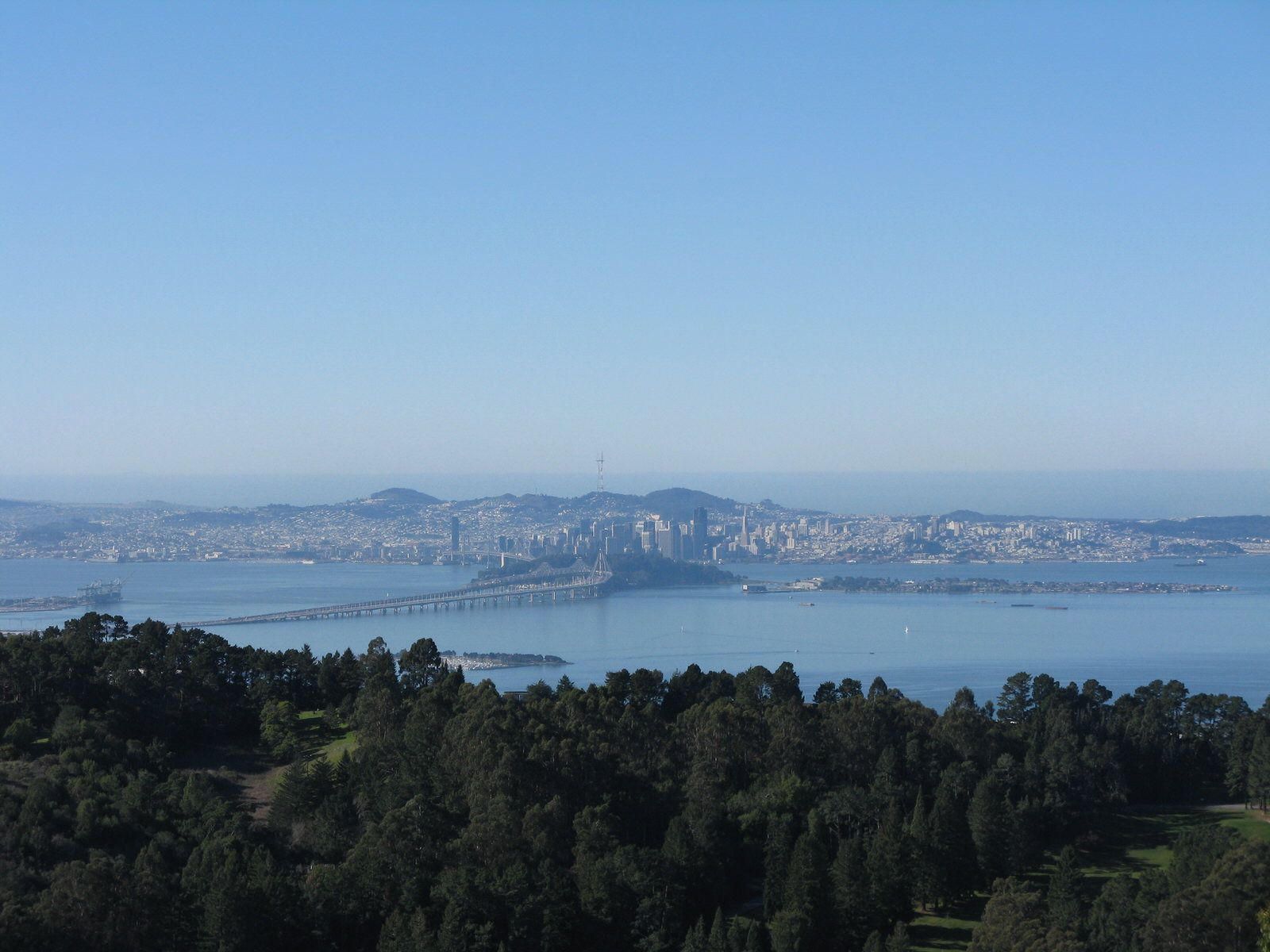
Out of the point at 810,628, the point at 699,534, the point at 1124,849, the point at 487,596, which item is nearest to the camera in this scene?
the point at 1124,849

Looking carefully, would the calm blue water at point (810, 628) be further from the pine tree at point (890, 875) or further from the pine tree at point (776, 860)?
the pine tree at point (890, 875)

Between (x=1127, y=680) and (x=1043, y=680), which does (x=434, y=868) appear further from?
(x=1127, y=680)

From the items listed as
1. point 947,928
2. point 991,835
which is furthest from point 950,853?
point 947,928

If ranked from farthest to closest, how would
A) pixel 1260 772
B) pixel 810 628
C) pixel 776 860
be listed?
pixel 810 628 < pixel 1260 772 < pixel 776 860

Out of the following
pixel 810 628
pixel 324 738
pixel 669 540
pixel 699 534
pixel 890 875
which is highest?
pixel 699 534

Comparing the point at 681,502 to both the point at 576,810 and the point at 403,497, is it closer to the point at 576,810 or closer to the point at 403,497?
the point at 403,497

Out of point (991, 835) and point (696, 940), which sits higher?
point (991, 835)

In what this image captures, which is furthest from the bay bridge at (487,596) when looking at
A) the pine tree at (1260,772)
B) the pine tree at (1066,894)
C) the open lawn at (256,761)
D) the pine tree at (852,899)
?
the pine tree at (1066,894)
